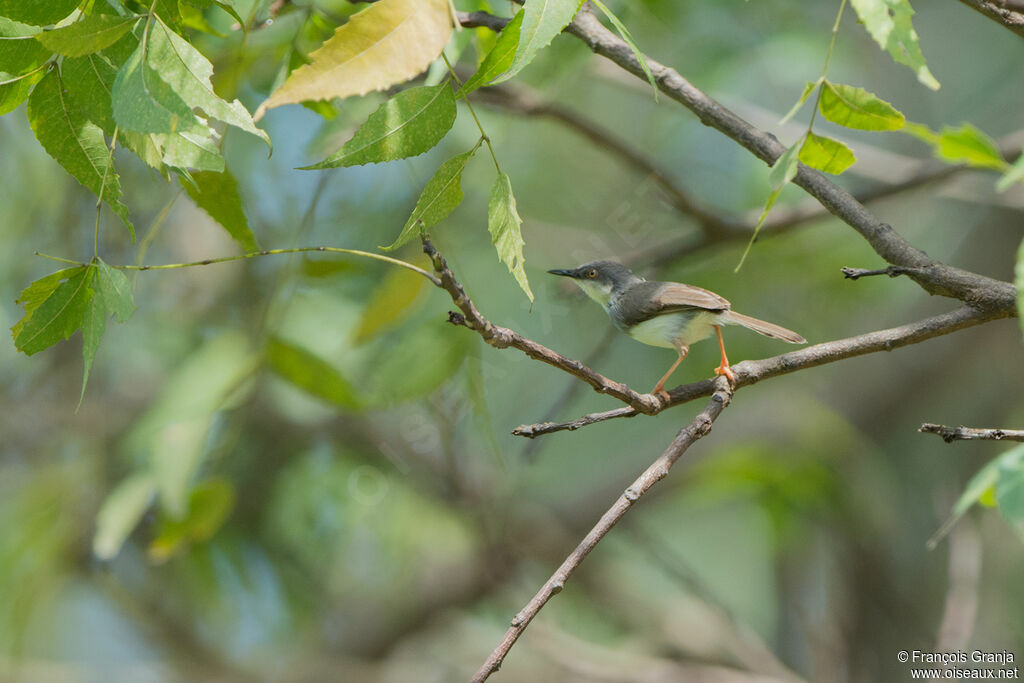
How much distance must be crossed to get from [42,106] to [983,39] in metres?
6.63

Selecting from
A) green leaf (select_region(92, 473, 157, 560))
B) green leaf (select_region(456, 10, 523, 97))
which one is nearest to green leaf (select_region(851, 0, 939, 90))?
green leaf (select_region(456, 10, 523, 97))

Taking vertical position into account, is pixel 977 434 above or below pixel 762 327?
above

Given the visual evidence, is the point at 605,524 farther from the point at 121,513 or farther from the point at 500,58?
the point at 121,513

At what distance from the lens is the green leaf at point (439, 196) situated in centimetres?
119

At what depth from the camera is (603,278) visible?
8.71 ft

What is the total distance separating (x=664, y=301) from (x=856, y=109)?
1021mm

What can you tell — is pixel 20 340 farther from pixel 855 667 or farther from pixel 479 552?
pixel 855 667

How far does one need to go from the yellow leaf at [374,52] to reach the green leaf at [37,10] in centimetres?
41

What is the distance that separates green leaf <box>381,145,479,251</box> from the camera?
119cm

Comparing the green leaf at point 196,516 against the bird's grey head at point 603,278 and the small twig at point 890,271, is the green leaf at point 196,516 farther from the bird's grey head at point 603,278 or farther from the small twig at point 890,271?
the small twig at point 890,271

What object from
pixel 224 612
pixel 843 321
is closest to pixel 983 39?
pixel 843 321

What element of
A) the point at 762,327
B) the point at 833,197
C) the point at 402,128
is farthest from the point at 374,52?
the point at 762,327

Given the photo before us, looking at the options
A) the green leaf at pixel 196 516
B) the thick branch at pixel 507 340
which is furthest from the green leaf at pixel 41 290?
the green leaf at pixel 196 516

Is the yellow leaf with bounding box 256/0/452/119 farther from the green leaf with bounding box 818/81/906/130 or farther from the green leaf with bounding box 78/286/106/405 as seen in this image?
the green leaf with bounding box 818/81/906/130
